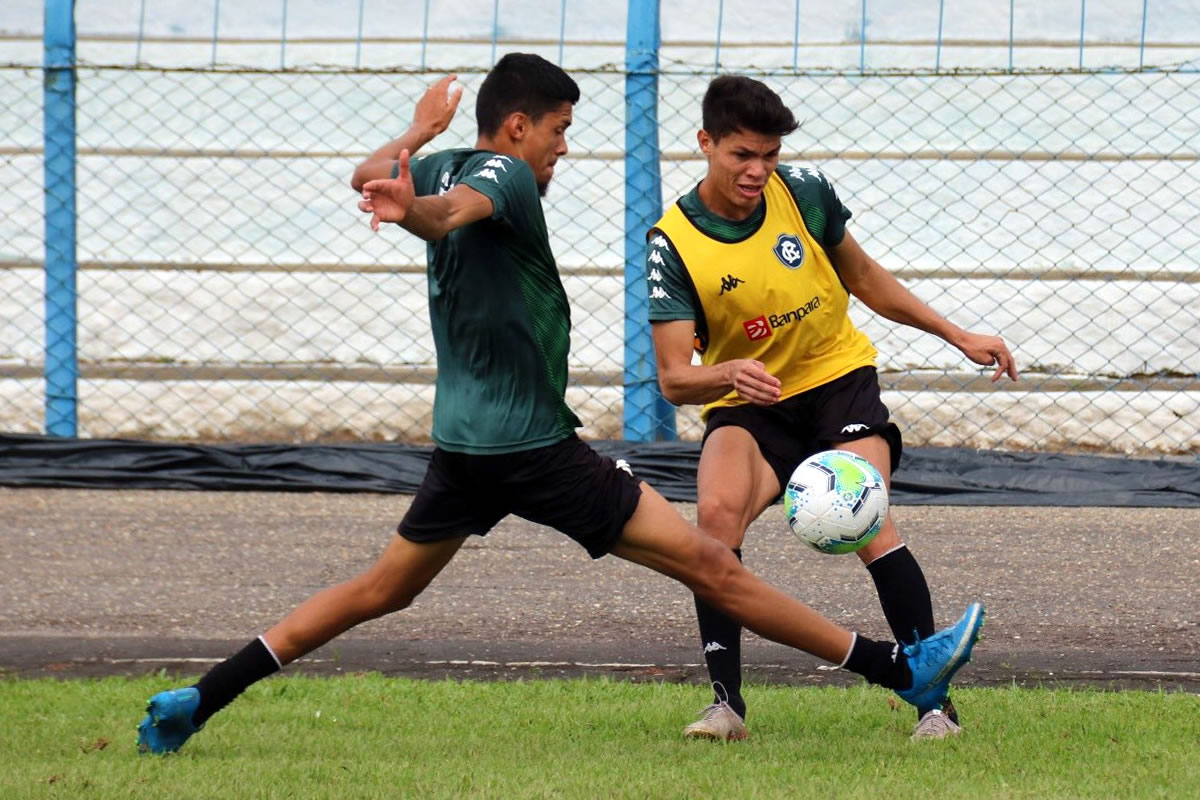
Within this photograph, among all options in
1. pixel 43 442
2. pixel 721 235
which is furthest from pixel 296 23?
pixel 721 235

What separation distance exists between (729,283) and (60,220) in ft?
19.7

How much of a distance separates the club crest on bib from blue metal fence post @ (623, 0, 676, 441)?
4.41 m

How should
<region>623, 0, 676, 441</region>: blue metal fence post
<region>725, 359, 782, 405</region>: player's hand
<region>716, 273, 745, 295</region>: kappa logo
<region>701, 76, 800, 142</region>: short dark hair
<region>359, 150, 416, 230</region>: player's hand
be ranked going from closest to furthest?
1. <region>359, 150, 416, 230</region>: player's hand
2. <region>725, 359, 782, 405</region>: player's hand
3. <region>701, 76, 800, 142</region>: short dark hair
4. <region>716, 273, 745, 295</region>: kappa logo
5. <region>623, 0, 676, 441</region>: blue metal fence post

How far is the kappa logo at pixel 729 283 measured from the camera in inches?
198

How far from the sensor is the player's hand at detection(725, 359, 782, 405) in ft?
15.0

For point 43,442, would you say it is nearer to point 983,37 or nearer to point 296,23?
point 296,23

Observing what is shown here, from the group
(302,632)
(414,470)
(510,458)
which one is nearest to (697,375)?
(510,458)

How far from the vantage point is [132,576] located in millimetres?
7469

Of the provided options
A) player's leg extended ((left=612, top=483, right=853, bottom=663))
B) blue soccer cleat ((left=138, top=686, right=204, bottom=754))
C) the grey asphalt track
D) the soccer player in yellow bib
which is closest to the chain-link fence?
the grey asphalt track

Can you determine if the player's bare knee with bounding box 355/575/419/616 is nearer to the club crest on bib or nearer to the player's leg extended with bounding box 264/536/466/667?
the player's leg extended with bounding box 264/536/466/667

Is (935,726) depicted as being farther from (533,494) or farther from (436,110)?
(436,110)

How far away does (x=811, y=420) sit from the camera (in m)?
5.23

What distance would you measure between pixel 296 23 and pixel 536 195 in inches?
248

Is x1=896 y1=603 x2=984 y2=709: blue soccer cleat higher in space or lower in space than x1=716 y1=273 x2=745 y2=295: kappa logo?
lower
